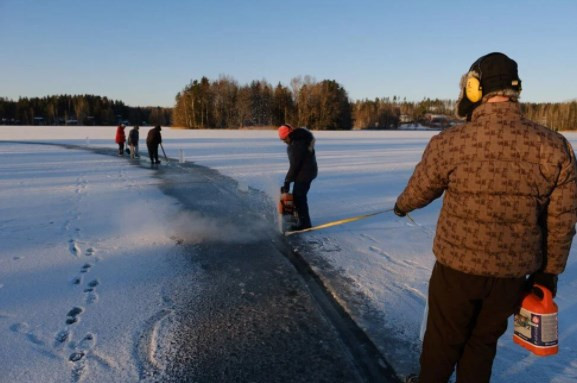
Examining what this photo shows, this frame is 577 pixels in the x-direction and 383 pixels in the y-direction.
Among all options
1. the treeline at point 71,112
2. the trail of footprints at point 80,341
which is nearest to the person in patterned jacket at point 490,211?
the trail of footprints at point 80,341

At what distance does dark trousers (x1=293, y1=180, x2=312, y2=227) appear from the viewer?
6.84 m

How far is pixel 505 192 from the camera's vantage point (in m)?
2.06

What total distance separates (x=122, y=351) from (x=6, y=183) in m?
12.3

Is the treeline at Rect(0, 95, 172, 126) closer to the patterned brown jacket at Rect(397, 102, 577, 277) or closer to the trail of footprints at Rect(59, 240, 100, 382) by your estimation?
the trail of footprints at Rect(59, 240, 100, 382)

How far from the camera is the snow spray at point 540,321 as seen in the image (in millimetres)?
2223

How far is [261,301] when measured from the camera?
14.2 feet

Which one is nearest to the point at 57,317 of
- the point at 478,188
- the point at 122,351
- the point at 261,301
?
the point at 122,351

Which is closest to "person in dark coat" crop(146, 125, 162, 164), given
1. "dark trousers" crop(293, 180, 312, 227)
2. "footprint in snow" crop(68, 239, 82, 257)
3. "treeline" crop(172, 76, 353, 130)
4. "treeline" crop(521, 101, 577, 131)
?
"footprint in snow" crop(68, 239, 82, 257)

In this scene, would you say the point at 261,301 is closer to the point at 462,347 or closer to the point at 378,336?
the point at 378,336

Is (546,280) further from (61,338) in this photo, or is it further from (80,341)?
(61,338)

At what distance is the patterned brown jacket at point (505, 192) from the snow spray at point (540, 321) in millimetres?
168

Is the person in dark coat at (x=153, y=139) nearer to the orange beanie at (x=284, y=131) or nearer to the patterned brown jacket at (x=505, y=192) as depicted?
the orange beanie at (x=284, y=131)

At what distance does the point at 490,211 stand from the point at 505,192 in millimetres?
124

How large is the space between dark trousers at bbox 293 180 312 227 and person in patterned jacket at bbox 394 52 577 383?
442 cm
